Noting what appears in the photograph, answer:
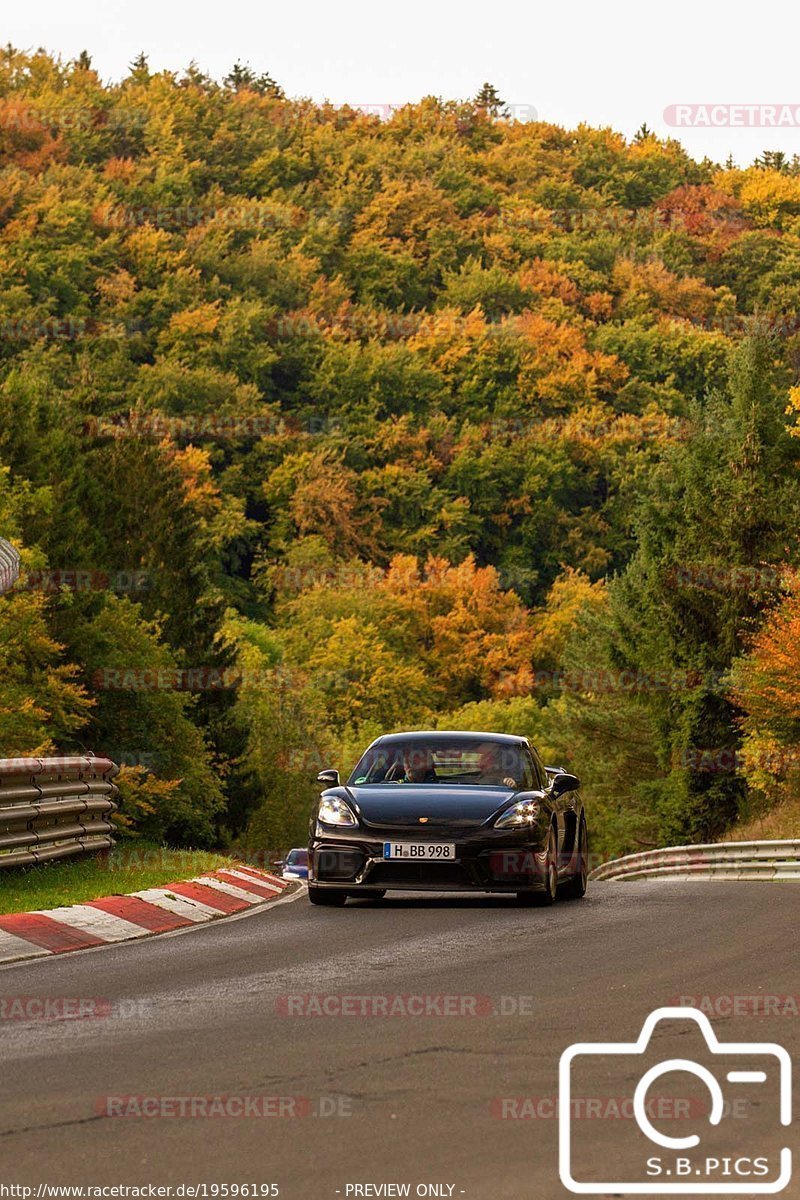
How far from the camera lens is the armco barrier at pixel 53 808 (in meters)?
15.5

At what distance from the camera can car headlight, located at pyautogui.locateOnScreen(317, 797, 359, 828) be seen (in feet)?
52.0

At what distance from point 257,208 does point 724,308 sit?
33853 millimetres

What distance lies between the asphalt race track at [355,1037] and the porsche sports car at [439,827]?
1.82 feet

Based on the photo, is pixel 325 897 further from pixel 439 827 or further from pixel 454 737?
pixel 454 737

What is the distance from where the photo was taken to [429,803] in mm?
15891

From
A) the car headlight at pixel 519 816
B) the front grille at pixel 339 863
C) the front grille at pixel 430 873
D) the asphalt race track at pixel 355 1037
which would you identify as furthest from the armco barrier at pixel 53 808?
the car headlight at pixel 519 816

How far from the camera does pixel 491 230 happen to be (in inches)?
5531

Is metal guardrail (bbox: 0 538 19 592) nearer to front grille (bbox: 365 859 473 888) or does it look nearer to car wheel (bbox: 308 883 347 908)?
car wheel (bbox: 308 883 347 908)

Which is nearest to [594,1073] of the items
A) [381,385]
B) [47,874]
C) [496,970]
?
[496,970]

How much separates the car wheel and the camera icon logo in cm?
725

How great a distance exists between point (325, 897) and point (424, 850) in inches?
44.9

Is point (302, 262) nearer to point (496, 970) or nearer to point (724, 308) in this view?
point (724, 308)

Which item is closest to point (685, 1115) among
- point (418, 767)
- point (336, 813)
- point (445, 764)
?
point (336, 813)

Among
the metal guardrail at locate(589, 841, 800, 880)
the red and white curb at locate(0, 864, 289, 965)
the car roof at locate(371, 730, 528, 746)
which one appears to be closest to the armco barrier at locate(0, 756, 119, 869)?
the red and white curb at locate(0, 864, 289, 965)
